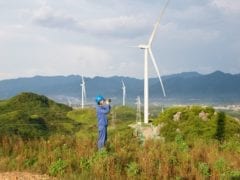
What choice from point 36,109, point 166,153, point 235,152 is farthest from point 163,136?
point 36,109

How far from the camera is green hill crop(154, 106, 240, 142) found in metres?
31.7

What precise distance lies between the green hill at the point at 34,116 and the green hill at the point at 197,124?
40145 millimetres

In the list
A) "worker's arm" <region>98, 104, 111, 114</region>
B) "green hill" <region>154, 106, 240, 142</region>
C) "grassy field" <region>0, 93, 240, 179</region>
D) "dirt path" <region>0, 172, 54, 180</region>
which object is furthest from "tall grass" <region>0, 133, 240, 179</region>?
"green hill" <region>154, 106, 240, 142</region>

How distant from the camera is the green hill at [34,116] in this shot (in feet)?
256

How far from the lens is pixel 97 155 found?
1939 cm

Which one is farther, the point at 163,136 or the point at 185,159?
the point at 163,136

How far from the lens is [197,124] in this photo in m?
32.2

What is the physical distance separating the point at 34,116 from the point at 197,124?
223ft

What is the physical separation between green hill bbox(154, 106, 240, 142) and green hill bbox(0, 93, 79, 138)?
40145 millimetres

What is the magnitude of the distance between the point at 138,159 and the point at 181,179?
2572mm

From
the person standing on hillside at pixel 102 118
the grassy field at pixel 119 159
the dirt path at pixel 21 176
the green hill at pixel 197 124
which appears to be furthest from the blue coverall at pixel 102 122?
the green hill at pixel 197 124

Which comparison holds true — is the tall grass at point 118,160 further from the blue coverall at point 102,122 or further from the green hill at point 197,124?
the green hill at point 197,124

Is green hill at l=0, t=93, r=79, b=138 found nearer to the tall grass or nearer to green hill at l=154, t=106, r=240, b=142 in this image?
green hill at l=154, t=106, r=240, b=142

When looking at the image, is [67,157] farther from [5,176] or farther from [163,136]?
[163,136]
